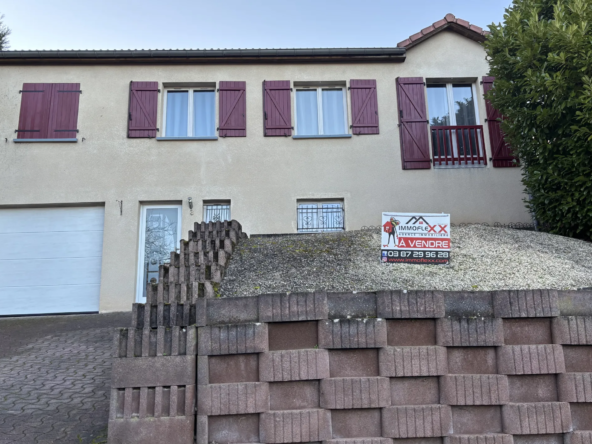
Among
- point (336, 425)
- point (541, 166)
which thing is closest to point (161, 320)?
point (336, 425)

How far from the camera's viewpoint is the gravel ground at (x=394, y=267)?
493 centimetres

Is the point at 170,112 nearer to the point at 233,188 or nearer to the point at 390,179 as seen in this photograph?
the point at 233,188

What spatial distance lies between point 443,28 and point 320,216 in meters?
5.26

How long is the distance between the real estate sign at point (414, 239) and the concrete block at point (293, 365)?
178cm

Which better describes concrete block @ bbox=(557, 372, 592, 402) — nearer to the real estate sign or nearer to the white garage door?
the real estate sign

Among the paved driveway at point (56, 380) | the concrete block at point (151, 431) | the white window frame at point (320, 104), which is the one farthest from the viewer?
the white window frame at point (320, 104)

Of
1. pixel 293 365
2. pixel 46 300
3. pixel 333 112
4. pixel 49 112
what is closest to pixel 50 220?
pixel 46 300

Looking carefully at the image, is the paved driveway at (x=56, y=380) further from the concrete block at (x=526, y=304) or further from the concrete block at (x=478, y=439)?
the concrete block at (x=526, y=304)

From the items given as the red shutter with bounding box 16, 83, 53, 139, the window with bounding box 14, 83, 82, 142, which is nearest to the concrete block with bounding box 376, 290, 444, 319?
the window with bounding box 14, 83, 82, 142

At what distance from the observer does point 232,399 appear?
387 centimetres

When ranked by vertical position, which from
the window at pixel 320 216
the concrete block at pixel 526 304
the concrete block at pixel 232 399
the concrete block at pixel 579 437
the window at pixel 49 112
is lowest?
the concrete block at pixel 579 437

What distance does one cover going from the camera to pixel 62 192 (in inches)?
400

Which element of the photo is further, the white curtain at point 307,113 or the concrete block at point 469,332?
the white curtain at point 307,113

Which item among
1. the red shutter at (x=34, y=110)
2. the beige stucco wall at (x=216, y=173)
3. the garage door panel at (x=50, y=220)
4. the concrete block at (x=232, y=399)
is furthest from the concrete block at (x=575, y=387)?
the red shutter at (x=34, y=110)
